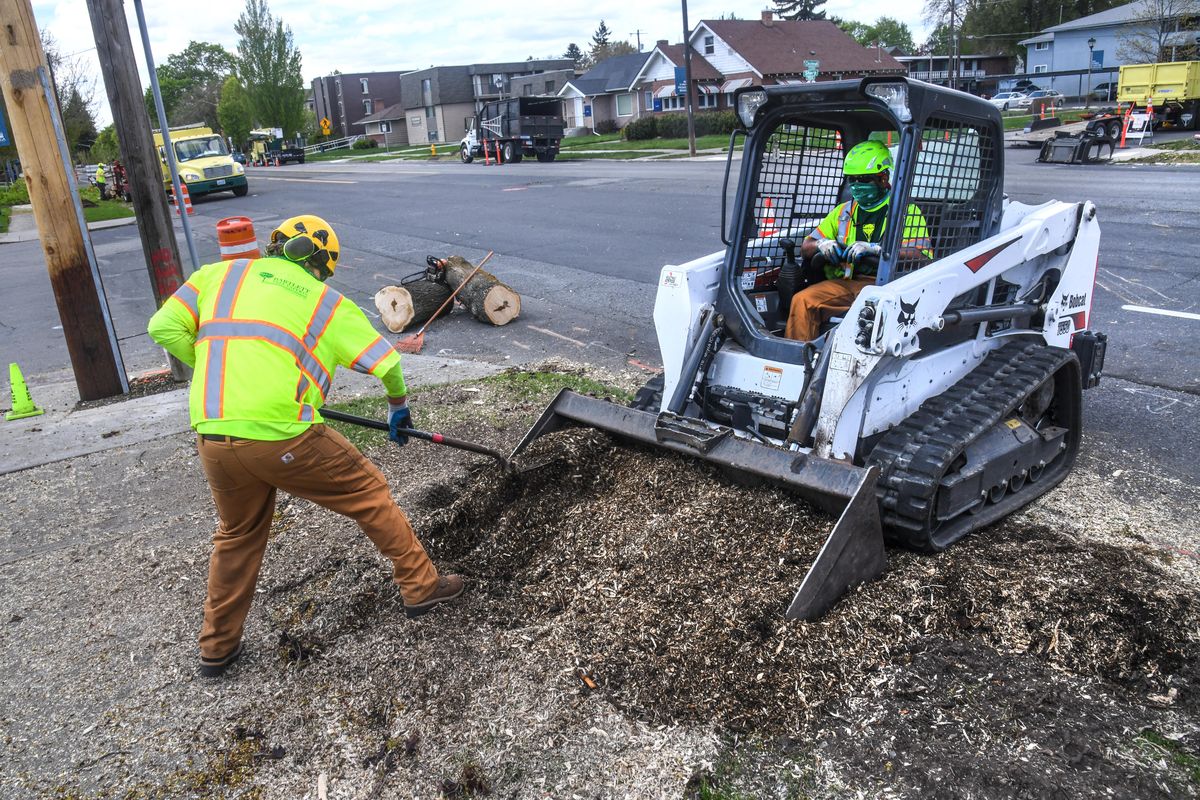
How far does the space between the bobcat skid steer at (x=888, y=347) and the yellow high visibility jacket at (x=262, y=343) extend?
1.66 meters

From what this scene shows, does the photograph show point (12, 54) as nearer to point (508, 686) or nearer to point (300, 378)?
point (300, 378)

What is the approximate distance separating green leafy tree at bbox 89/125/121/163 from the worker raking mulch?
48390 millimetres

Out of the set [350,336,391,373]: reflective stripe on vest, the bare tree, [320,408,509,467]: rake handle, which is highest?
the bare tree

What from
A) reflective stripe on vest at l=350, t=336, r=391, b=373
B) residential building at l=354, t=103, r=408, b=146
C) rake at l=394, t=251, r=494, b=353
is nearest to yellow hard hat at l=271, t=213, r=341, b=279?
reflective stripe on vest at l=350, t=336, r=391, b=373

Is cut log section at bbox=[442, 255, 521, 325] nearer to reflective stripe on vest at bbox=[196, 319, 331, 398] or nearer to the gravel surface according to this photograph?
the gravel surface

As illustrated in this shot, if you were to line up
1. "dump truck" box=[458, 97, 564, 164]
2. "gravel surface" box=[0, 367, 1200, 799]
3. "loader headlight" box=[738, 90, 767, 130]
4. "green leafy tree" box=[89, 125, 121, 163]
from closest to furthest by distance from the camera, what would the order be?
1. "gravel surface" box=[0, 367, 1200, 799]
2. "loader headlight" box=[738, 90, 767, 130]
3. "dump truck" box=[458, 97, 564, 164]
4. "green leafy tree" box=[89, 125, 121, 163]

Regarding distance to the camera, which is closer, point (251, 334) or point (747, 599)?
point (251, 334)

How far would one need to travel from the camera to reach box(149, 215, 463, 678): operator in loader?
3605 mm

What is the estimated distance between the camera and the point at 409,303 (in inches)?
388

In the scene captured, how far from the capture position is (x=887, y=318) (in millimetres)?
4105

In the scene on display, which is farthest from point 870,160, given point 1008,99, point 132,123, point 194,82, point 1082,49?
point 194,82

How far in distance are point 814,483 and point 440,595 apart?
66.7 inches

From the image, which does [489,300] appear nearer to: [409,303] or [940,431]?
[409,303]

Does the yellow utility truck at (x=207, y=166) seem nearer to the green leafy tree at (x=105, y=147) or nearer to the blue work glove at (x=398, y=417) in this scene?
the green leafy tree at (x=105, y=147)
